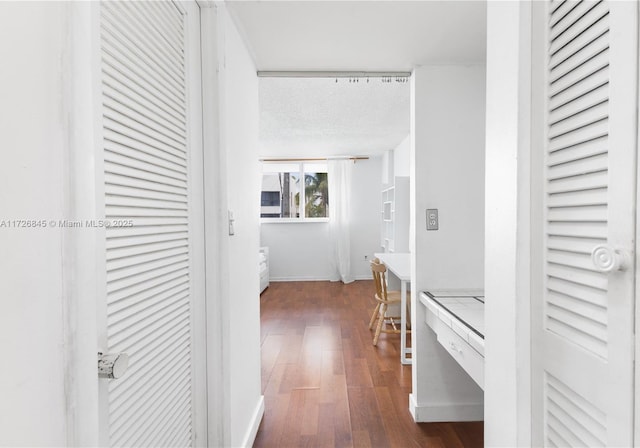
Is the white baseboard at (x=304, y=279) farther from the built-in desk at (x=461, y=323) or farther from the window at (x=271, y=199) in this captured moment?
the built-in desk at (x=461, y=323)

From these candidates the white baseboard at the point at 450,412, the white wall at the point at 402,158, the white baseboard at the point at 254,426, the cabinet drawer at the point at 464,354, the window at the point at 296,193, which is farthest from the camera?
the window at the point at 296,193

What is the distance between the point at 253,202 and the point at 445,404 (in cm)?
182

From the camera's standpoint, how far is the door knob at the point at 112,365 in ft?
2.14

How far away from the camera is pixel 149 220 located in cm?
94

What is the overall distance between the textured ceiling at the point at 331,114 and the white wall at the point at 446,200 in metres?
0.62

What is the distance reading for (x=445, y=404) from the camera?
2055 millimetres

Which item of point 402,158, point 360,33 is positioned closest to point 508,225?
point 360,33

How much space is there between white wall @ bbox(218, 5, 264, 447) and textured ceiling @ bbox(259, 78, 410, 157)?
3.21 feet

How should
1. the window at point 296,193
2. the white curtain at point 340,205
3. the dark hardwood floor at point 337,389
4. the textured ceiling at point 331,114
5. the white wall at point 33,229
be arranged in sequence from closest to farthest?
the white wall at point 33,229, the dark hardwood floor at point 337,389, the textured ceiling at point 331,114, the white curtain at point 340,205, the window at point 296,193

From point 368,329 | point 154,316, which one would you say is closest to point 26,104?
point 154,316

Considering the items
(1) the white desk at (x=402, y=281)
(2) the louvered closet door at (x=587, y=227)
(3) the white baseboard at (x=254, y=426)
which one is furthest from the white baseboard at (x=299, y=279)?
(2) the louvered closet door at (x=587, y=227)

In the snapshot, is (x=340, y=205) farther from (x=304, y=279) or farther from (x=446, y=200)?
(x=446, y=200)

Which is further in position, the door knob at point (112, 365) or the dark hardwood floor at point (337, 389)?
the dark hardwood floor at point (337, 389)

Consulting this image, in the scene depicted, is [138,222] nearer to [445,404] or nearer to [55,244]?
[55,244]
